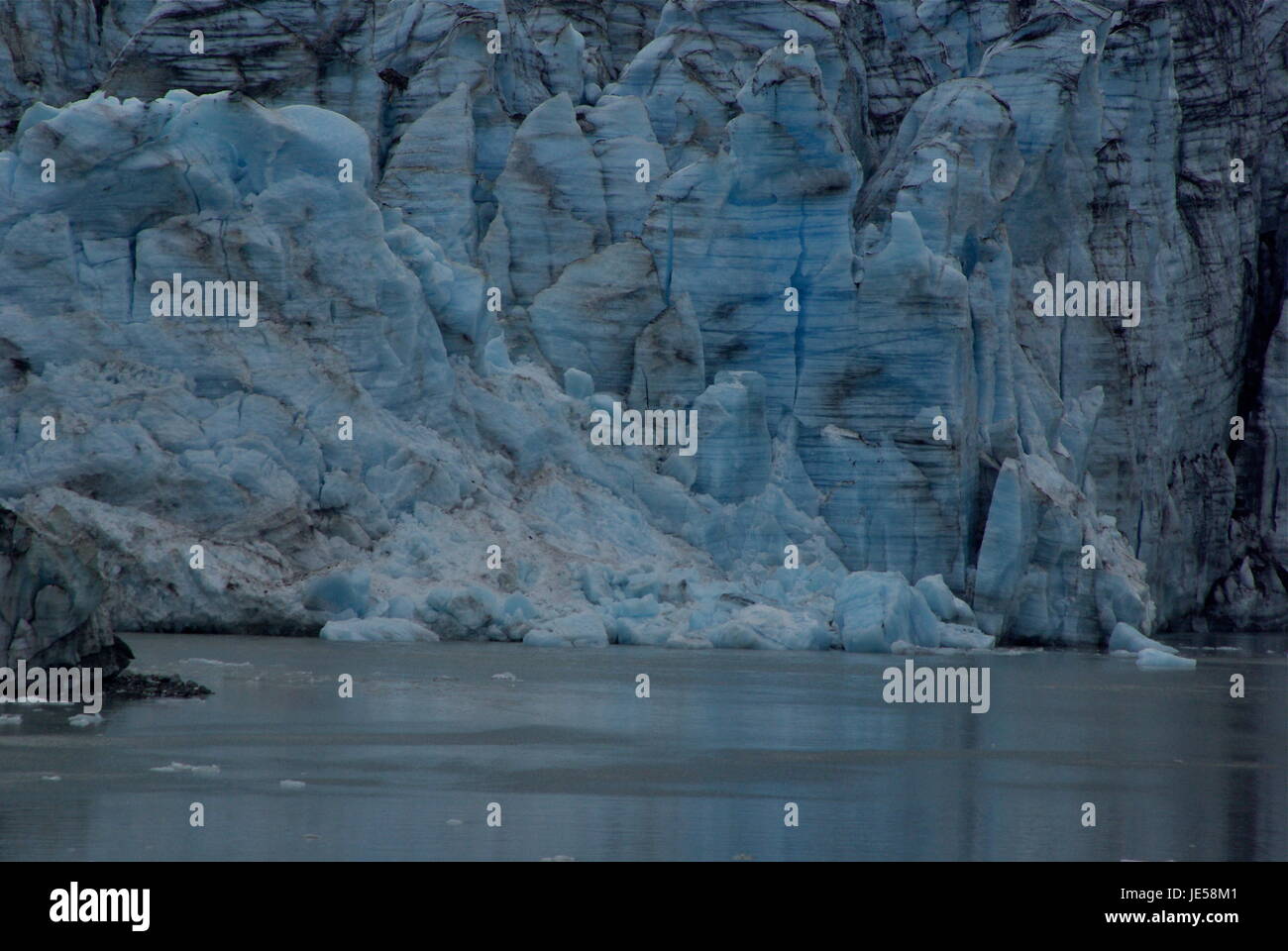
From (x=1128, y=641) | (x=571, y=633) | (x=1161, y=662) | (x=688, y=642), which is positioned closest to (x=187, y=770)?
(x=571, y=633)

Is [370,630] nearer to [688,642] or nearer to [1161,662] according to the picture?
[688,642]

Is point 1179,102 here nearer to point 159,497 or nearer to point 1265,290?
point 1265,290

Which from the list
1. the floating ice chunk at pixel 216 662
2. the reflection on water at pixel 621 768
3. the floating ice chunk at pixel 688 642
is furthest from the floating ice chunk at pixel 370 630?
the floating ice chunk at pixel 216 662

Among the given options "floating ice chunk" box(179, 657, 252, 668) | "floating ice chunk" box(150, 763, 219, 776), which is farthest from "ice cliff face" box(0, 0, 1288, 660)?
"floating ice chunk" box(150, 763, 219, 776)

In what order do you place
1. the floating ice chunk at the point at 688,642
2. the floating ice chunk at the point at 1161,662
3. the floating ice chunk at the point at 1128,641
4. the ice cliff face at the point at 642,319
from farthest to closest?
the floating ice chunk at the point at 1128,641 → the floating ice chunk at the point at 1161,662 → the floating ice chunk at the point at 688,642 → the ice cliff face at the point at 642,319

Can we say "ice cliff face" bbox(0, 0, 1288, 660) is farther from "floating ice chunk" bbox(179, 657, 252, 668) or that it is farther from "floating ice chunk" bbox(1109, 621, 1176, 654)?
"floating ice chunk" bbox(179, 657, 252, 668)

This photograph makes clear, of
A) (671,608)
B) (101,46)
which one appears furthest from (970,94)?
(101,46)

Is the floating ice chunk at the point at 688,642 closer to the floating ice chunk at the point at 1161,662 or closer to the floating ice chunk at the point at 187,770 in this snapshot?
the floating ice chunk at the point at 1161,662
